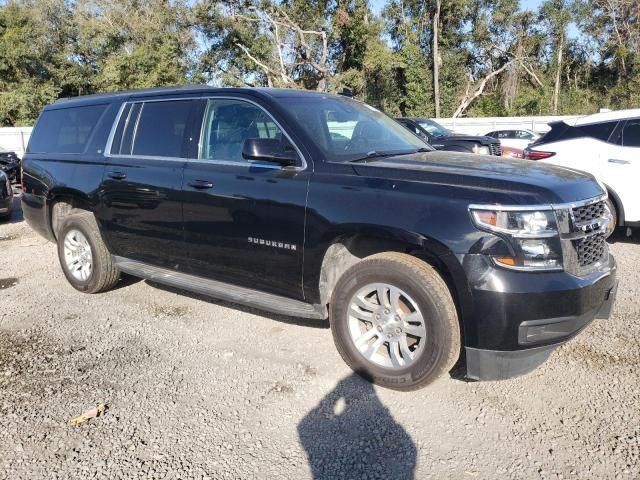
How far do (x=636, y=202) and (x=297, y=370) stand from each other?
17.0 ft

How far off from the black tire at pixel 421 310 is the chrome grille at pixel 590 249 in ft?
2.69

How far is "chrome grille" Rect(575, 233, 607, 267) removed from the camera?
3.24 meters

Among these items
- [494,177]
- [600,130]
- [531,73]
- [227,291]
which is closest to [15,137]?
[227,291]

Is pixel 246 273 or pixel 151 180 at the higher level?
pixel 151 180

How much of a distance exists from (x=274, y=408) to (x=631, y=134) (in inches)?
237

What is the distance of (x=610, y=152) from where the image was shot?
6969mm

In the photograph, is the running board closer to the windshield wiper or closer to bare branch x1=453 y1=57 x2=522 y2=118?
→ the windshield wiper

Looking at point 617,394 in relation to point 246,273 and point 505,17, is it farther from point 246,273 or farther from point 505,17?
point 505,17

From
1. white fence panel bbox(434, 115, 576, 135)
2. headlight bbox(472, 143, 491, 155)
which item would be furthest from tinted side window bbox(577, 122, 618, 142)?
white fence panel bbox(434, 115, 576, 135)

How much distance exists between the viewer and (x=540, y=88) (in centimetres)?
4069

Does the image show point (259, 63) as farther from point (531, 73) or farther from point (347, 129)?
point (347, 129)

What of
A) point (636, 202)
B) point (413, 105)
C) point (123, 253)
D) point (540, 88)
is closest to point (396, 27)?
point (413, 105)

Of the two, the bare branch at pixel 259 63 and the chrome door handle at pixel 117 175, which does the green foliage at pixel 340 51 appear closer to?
the bare branch at pixel 259 63

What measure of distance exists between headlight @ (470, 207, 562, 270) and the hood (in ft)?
0.24
